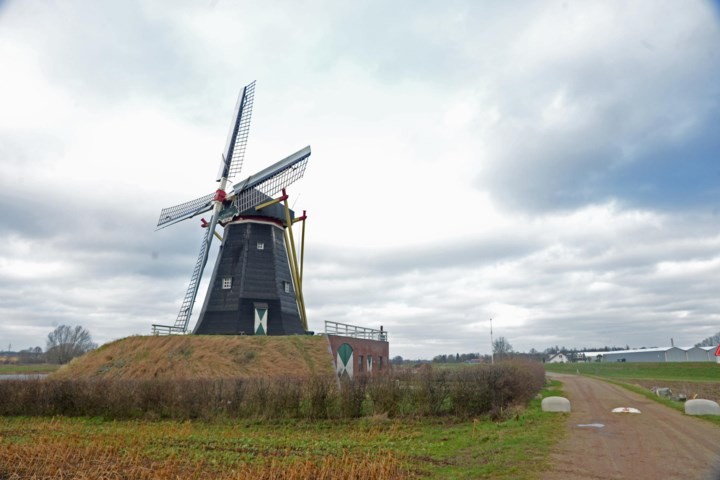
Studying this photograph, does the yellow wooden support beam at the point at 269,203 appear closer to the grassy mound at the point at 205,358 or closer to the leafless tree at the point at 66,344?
the grassy mound at the point at 205,358

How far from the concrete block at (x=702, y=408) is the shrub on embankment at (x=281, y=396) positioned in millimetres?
6588

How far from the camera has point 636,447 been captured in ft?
44.5

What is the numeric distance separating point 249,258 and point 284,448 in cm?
2252

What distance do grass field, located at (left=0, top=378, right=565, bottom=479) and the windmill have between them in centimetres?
1429

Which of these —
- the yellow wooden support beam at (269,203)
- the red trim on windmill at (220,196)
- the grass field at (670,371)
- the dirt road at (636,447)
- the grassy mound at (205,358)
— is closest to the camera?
the dirt road at (636,447)

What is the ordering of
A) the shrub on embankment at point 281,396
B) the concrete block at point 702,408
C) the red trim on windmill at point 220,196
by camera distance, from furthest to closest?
1. the red trim on windmill at point 220,196
2. the concrete block at point 702,408
3. the shrub on embankment at point 281,396

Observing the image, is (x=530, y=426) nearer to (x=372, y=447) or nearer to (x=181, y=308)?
(x=372, y=447)

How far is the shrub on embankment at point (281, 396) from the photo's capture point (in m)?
20.0

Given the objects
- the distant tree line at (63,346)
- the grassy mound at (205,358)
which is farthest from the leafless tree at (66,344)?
the grassy mound at (205,358)

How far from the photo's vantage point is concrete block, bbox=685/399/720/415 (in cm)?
2031

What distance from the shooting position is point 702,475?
10422mm

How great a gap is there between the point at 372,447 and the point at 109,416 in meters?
13.3

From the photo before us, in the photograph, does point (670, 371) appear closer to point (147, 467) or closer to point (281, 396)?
point (281, 396)

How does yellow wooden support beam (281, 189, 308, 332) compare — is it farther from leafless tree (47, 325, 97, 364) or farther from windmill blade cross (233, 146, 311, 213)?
leafless tree (47, 325, 97, 364)
